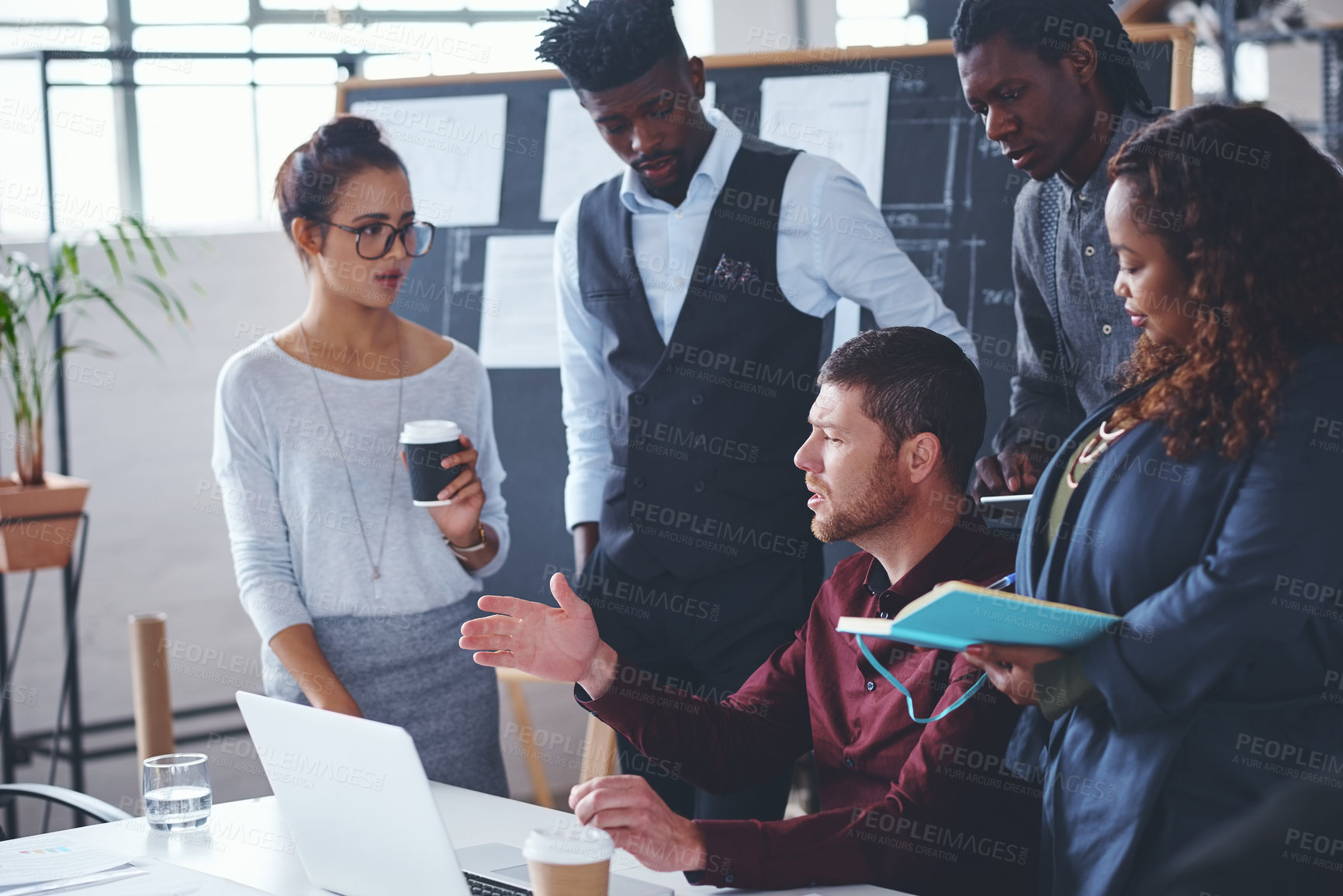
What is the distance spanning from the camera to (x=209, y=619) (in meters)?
3.85

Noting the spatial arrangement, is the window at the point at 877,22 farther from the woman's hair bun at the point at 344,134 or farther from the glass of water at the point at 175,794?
the glass of water at the point at 175,794

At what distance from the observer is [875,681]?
163 centimetres

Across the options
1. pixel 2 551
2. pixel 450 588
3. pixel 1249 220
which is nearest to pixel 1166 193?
pixel 1249 220

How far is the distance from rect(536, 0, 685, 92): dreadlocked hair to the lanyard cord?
3.65 feet

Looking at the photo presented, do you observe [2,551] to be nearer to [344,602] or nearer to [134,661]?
[134,661]

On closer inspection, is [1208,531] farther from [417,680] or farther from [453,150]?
[453,150]

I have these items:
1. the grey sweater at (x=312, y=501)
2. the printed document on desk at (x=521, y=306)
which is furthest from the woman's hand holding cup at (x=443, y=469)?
the printed document on desk at (x=521, y=306)

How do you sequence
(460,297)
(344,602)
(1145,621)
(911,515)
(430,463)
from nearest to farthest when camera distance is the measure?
(1145,621), (911,515), (430,463), (344,602), (460,297)

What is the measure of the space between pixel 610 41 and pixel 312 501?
96 cm

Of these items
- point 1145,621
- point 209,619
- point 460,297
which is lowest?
point 209,619

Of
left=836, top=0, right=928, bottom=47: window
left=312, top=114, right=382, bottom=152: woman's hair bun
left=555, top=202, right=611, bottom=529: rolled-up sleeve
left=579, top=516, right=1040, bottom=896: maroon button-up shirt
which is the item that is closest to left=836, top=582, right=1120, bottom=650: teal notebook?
left=579, top=516, right=1040, bottom=896: maroon button-up shirt

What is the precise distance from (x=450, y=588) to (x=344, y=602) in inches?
7.4

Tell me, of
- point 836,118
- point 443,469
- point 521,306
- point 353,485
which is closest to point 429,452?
point 443,469

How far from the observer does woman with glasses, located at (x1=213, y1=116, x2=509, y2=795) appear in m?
2.08
